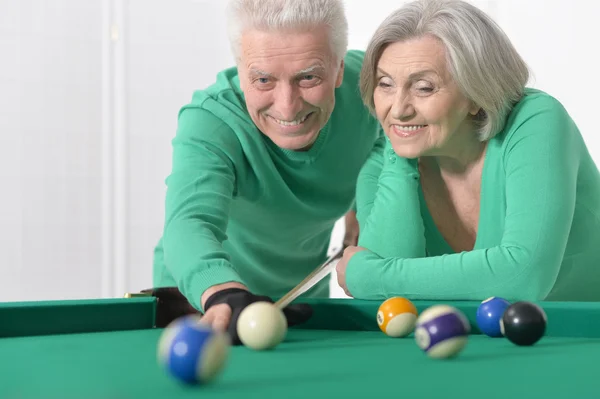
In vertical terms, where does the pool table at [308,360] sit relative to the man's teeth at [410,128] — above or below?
below

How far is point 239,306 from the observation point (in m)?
1.67

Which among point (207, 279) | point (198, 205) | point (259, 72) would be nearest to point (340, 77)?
point (259, 72)

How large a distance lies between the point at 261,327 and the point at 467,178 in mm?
1134

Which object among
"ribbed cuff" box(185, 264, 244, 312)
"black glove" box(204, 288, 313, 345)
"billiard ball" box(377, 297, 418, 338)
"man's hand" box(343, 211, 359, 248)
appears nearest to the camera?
"black glove" box(204, 288, 313, 345)

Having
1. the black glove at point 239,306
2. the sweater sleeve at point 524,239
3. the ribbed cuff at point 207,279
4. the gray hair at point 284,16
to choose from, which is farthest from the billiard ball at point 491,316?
the gray hair at point 284,16

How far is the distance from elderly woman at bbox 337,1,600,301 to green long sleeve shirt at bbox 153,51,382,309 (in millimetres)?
330

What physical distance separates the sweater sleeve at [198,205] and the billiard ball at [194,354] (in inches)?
33.8

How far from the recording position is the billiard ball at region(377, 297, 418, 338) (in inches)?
68.0

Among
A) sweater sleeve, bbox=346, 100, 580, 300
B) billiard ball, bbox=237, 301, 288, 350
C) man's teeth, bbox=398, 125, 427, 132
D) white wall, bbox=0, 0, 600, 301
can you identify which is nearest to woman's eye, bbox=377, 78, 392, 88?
man's teeth, bbox=398, 125, 427, 132

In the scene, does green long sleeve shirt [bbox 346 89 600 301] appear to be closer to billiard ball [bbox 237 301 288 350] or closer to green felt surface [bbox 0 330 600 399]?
green felt surface [bbox 0 330 600 399]

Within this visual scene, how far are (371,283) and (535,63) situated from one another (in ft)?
12.2

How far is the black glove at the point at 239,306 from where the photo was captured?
158 centimetres

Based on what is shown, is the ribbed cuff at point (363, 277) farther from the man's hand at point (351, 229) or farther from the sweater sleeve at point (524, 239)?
the man's hand at point (351, 229)

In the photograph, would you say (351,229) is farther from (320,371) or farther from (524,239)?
(320,371)
